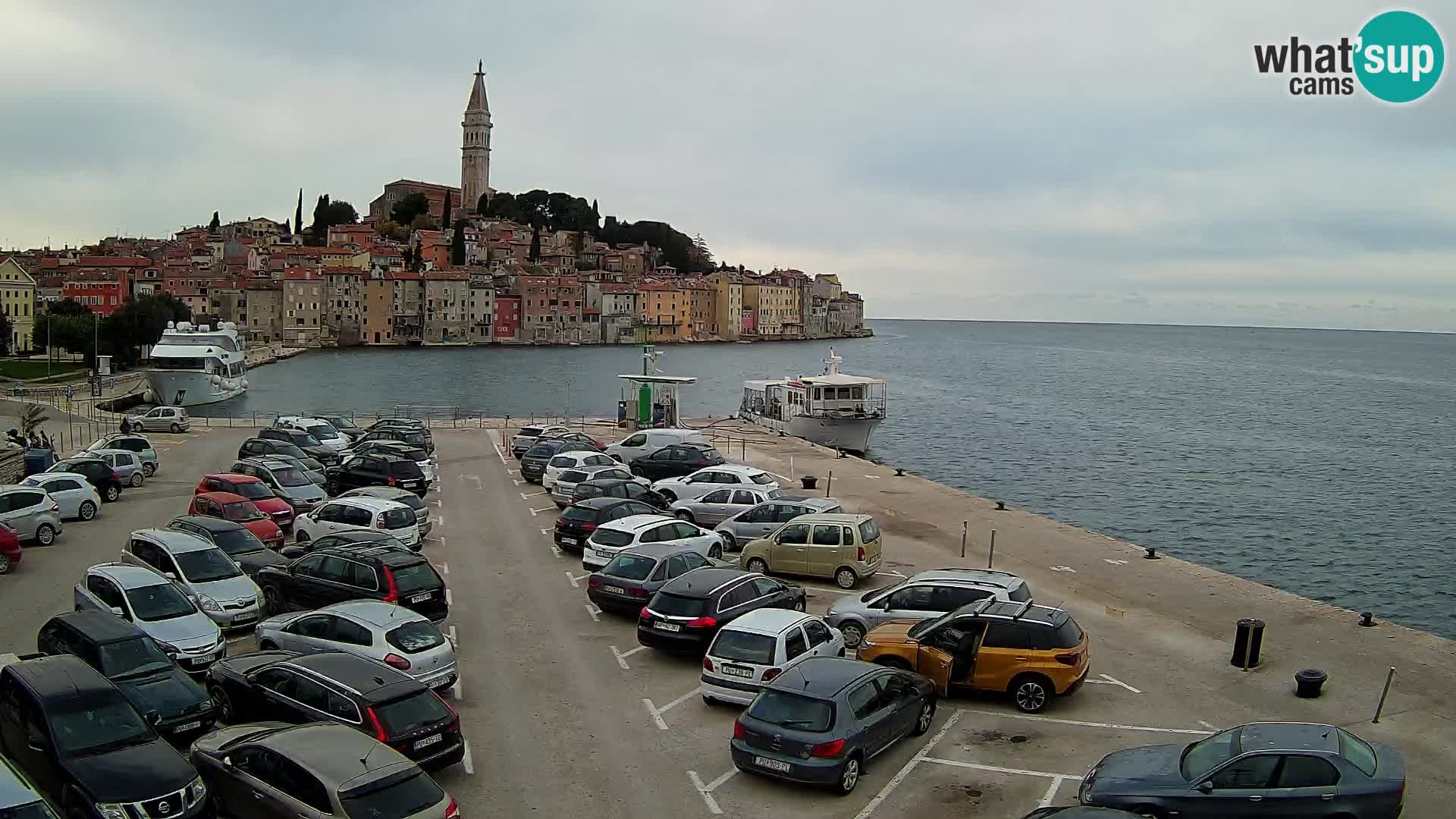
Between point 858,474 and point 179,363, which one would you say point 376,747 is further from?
point 179,363

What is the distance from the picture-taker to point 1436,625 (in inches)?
1051

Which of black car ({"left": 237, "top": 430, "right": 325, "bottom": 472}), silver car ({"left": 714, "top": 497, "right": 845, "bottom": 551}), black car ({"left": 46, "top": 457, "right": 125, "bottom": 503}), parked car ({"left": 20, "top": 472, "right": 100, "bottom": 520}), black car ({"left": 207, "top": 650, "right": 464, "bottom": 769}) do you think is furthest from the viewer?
black car ({"left": 237, "top": 430, "right": 325, "bottom": 472})

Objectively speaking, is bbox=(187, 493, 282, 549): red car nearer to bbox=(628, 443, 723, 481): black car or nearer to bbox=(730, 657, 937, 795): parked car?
bbox=(628, 443, 723, 481): black car

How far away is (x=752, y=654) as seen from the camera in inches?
480

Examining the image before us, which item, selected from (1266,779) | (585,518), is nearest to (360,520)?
(585,518)

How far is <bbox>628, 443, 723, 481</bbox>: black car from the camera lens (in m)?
30.4

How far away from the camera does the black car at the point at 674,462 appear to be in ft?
99.8

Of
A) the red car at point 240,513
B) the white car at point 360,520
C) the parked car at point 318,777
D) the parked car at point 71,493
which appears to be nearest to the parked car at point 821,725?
the parked car at point 318,777

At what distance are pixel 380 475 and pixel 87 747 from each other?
17.3 m

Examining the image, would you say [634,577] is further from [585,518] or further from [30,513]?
[30,513]

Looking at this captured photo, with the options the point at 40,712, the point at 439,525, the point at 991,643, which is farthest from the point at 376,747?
the point at 439,525

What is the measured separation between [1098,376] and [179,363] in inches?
4046

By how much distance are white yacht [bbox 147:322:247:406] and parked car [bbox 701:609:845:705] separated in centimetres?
7273

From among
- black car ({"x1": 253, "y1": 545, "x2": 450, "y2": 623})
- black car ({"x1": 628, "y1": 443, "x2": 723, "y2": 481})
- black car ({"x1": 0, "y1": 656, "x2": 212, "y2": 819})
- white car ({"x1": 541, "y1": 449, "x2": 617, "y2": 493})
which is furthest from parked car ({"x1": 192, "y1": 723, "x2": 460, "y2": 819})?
black car ({"x1": 628, "y1": 443, "x2": 723, "y2": 481})
